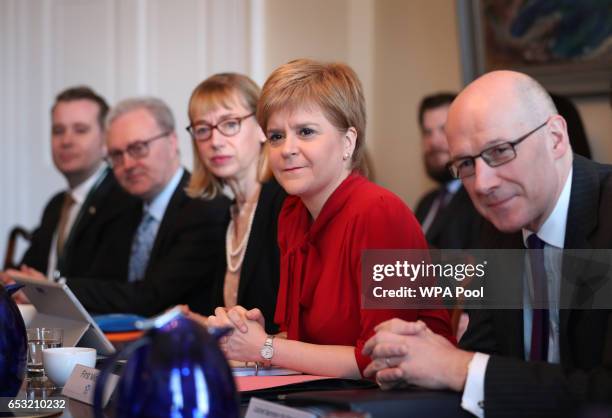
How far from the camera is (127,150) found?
4.05m

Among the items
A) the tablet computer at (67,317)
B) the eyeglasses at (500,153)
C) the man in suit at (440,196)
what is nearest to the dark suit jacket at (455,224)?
the man in suit at (440,196)

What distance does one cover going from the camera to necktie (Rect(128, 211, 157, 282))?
398cm

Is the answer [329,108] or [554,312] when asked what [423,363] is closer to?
[554,312]

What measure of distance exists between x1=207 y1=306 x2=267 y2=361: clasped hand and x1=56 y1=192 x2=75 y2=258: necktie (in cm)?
258

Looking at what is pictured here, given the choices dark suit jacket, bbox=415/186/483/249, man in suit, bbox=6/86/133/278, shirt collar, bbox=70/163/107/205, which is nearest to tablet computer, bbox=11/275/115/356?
man in suit, bbox=6/86/133/278

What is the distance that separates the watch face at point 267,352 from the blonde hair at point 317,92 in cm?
57

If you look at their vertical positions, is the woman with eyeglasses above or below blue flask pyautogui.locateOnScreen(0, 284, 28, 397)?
above

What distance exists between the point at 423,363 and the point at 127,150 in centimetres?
262

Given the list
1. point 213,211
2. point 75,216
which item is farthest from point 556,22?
point 75,216

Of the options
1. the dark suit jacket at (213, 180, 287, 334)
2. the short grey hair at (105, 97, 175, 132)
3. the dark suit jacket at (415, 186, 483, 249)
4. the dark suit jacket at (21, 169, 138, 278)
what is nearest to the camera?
the dark suit jacket at (213, 180, 287, 334)

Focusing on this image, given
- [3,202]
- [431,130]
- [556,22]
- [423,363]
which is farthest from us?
[3,202]

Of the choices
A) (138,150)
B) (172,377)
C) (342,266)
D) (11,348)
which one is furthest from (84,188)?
(172,377)

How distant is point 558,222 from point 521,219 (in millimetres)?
87

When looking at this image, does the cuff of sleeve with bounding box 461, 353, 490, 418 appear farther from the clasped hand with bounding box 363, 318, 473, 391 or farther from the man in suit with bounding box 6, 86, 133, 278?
the man in suit with bounding box 6, 86, 133, 278
